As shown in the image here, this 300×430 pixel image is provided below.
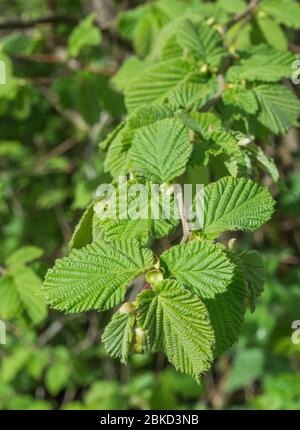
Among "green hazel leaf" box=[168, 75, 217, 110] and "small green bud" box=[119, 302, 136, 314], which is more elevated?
"green hazel leaf" box=[168, 75, 217, 110]

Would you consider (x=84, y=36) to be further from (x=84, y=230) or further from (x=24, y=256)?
(x=84, y=230)

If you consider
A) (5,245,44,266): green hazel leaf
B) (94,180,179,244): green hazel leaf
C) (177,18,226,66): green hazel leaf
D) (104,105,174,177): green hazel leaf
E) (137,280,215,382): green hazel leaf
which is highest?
(177,18,226,66): green hazel leaf

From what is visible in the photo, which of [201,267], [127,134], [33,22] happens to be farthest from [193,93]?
[33,22]

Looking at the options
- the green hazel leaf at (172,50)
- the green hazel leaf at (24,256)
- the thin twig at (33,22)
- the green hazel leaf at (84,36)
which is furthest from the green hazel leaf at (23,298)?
the thin twig at (33,22)

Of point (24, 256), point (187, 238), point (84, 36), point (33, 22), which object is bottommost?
point (187, 238)

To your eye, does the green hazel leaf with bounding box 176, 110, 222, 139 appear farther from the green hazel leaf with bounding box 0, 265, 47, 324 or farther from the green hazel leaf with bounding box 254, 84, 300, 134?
the green hazel leaf with bounding box 0, 265, 47, 324

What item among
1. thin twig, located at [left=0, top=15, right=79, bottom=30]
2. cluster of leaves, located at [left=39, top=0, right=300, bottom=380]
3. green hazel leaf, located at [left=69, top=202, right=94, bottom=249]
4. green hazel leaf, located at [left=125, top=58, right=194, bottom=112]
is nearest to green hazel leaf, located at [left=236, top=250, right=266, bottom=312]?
cluster of leaves, located at [left=39, top=0, right=300, bottom=380]
